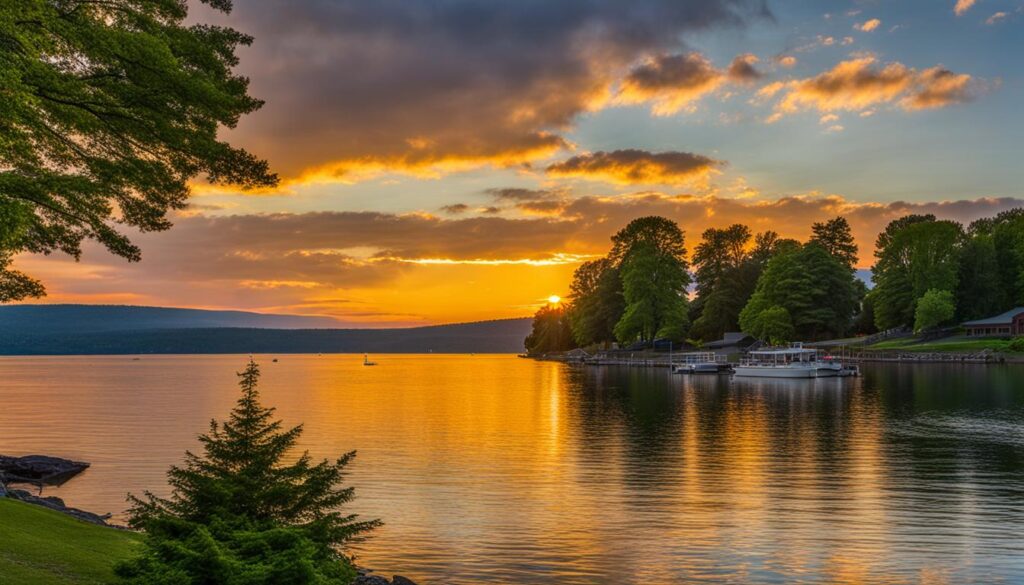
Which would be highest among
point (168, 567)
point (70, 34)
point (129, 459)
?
point (70, 34)

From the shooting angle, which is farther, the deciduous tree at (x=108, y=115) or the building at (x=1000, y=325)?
the building at (x=1000, y=325)

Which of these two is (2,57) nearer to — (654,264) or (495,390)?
(495,390)

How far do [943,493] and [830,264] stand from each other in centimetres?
12003

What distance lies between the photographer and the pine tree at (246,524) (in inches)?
390

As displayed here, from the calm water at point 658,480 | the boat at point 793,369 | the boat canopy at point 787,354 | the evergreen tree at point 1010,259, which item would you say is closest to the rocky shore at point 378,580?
the calm water at point 658,480

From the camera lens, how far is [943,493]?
2642 centimetres

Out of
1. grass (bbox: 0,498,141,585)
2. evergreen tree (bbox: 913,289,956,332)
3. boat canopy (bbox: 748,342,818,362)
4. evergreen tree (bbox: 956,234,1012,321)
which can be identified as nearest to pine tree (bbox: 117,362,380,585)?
grass (bbox: 0,498,141,585)

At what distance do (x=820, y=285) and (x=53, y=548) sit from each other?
140311 mm

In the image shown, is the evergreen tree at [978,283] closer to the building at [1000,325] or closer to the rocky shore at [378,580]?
the building at [1000,325]

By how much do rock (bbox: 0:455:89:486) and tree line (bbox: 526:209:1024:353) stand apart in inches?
4378

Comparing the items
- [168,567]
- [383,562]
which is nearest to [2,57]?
[168,567]

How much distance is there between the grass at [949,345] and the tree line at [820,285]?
332 centimetres

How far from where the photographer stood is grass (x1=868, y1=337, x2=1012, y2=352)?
116 meters

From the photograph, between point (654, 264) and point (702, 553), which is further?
point (654, 264)
